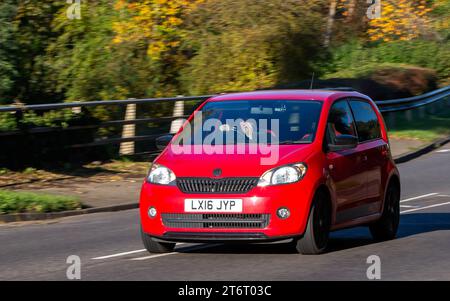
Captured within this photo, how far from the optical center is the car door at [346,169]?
11258 mm

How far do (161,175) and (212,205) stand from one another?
0.67m

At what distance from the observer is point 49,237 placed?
13.5m

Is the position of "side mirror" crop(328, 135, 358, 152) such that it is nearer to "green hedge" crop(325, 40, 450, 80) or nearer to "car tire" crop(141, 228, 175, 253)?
"car tire" crop(141, 228, 175, 253)

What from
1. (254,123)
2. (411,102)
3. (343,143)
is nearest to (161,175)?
(254,123)

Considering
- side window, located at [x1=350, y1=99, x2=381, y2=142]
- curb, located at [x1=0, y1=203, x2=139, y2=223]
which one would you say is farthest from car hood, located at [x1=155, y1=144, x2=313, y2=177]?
curb, located at [x1=0, y1=203, x2=139, y2=223]

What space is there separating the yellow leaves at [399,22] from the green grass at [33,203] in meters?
24.8

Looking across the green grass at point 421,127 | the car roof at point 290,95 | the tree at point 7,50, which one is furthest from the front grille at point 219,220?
the green grass at point 421,127

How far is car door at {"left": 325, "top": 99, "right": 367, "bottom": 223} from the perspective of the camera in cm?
1126

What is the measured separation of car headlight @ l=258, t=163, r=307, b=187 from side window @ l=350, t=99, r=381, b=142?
72.0 inches

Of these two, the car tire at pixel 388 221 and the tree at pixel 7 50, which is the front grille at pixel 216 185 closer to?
the car tire at pixel 388 221

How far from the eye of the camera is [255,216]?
34.6 feet
